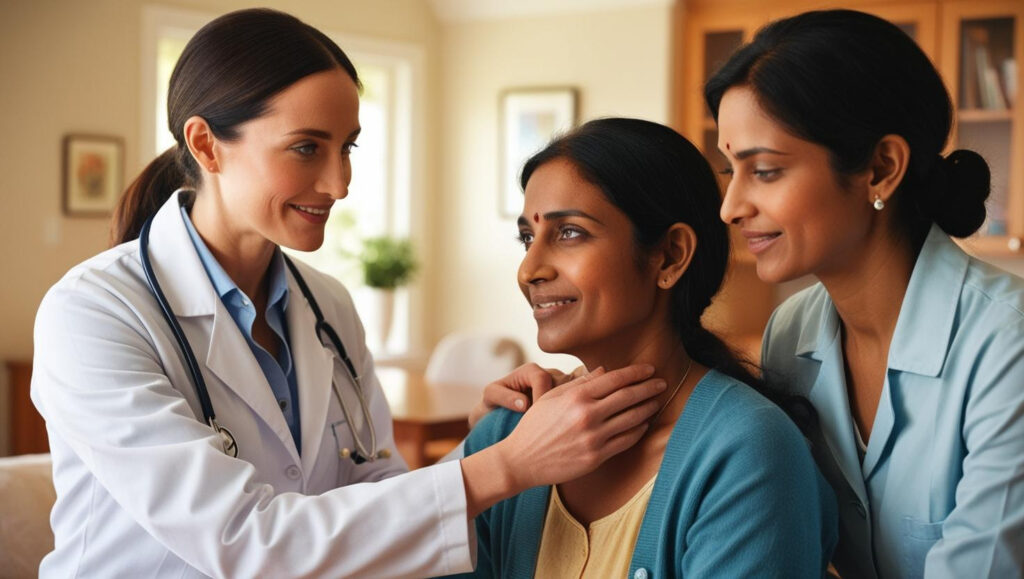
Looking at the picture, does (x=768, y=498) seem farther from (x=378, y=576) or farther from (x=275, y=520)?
(x=275, y=520)

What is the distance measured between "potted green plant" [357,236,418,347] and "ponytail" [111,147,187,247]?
4.06m

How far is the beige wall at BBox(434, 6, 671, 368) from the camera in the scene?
614cm

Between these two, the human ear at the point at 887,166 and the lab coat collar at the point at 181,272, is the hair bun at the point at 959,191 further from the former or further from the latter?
the lab coat collar at the point at 181,272

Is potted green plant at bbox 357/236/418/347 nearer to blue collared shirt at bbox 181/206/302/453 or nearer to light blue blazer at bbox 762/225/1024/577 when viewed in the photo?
blue collared shirt at bbox 181/206/302/453

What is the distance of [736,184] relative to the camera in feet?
5.02

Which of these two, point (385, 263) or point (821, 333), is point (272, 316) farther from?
point (385, 263)

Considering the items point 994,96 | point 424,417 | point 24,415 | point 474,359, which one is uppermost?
point 994,96

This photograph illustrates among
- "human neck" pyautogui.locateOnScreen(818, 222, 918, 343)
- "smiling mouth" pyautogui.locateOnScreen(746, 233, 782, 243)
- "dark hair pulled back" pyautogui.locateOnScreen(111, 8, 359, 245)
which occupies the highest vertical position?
"dark hair pulled back" pyautogui.locateOnScreen(111, 8, 359, 245)

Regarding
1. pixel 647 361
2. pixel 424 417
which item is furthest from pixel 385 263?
pixel 647 361

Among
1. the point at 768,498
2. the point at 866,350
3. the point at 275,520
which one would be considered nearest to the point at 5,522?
the point at 275,520

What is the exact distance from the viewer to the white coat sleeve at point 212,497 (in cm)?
149

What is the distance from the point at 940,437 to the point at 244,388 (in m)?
1.02

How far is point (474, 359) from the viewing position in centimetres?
472

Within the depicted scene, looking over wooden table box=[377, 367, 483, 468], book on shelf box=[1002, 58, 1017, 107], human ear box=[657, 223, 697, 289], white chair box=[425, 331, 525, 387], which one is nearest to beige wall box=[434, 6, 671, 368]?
white chair box=[425, 331, 525, 387]
